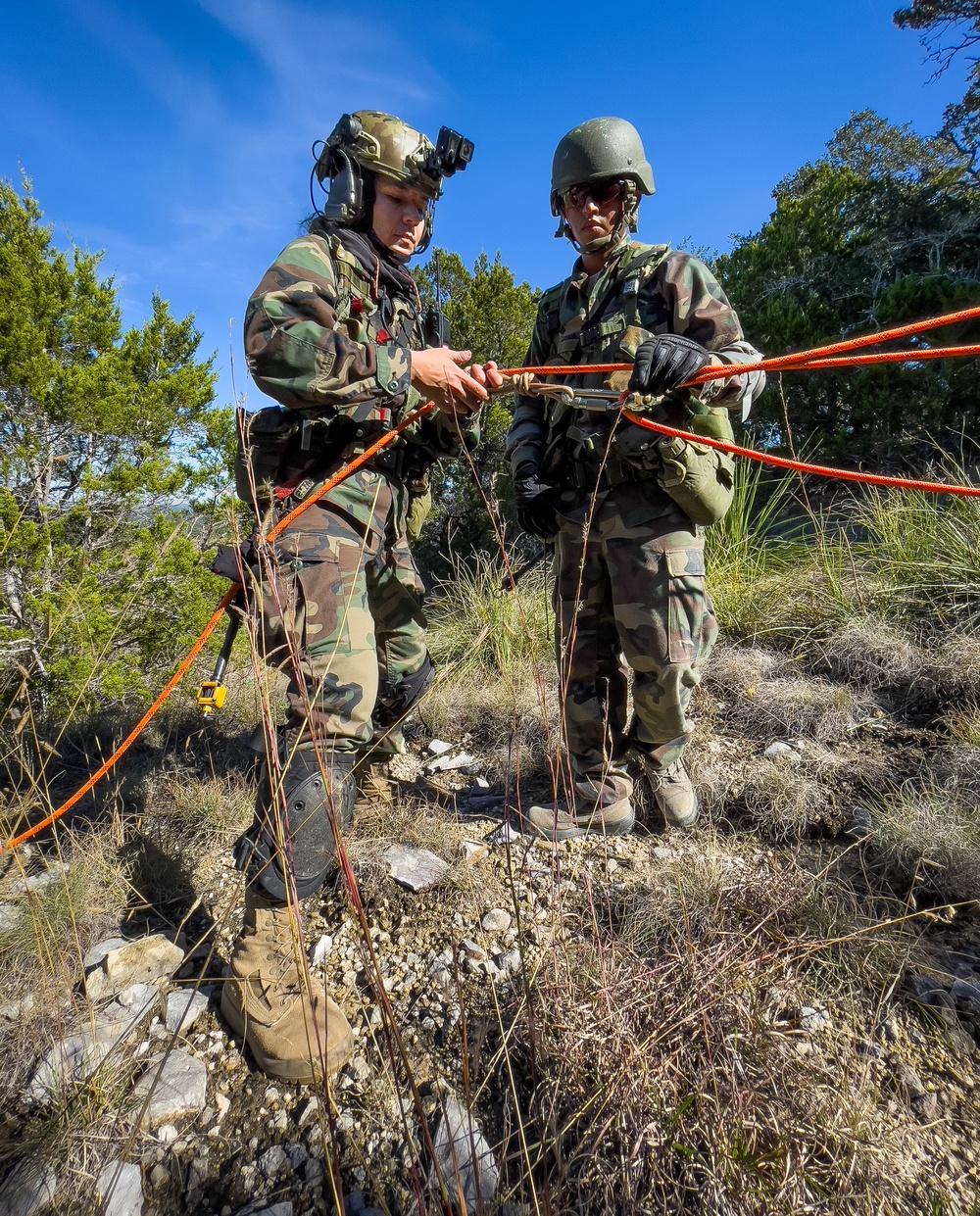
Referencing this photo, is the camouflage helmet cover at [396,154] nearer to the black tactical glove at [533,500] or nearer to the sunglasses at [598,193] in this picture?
the sunglasses at [598,193]

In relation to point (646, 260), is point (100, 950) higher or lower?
lower

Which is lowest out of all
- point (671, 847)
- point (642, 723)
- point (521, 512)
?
point (671, 847)

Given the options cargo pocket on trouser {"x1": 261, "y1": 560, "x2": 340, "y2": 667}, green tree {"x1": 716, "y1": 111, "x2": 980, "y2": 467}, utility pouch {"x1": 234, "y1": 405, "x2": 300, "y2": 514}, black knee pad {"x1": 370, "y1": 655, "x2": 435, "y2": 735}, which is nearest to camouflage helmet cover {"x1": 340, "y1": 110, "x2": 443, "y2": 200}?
utility pouch {"x1": 234, "y1": 405, "x2": 300, "y2": 514}

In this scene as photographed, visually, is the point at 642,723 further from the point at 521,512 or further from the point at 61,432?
the point at 61,432

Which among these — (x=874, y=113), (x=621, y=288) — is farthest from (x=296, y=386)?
(x=874, y=113)

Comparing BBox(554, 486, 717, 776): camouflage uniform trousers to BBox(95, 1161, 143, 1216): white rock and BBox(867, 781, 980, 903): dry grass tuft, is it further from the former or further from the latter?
BBox(95, 1161, 143, 1216): white rock

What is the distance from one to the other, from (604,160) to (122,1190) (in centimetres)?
324

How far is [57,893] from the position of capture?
2.11 m

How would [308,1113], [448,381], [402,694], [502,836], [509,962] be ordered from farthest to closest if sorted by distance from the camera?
[402,694]
[502,836]
[448,381]
[509,962]
[308,1113]

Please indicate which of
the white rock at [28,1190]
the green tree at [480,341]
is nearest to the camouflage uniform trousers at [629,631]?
the white rock at [28,1190]

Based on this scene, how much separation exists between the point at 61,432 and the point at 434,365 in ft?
10.0

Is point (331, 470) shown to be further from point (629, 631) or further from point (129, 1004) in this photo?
point (129, 1004)

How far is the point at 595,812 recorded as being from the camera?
239 cm

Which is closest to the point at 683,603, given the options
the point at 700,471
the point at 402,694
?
the point at 700,471
